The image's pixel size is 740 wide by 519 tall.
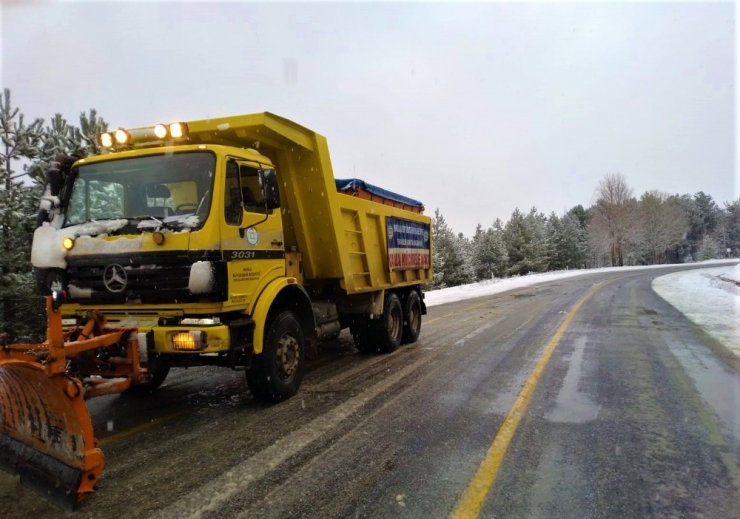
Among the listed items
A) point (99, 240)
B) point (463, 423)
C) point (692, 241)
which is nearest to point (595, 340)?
point (463, 423)

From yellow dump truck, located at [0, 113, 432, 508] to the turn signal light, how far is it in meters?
0.01

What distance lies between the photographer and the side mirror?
5184mm

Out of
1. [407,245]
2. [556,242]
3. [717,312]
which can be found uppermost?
[556,242]

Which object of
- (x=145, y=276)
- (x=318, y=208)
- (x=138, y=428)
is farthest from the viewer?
(x=318, y=208)

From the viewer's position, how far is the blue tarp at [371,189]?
7219mm

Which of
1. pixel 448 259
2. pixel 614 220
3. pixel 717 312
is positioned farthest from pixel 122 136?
pixel 614 220

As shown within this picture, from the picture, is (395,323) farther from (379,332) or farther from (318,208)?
(318,208)

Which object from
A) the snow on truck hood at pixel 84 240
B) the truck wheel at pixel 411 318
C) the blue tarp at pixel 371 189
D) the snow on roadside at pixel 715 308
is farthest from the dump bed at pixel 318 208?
the snow on roadside at pixel 715 308

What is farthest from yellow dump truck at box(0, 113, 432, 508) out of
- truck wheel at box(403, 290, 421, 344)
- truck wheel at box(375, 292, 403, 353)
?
truck wheel at box(403, 290, 421, 344)

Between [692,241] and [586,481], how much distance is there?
359 ft

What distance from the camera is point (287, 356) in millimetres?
5438

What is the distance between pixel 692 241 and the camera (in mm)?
93625

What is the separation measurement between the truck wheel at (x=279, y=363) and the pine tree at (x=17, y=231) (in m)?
8.40

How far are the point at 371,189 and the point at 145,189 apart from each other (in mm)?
3846
